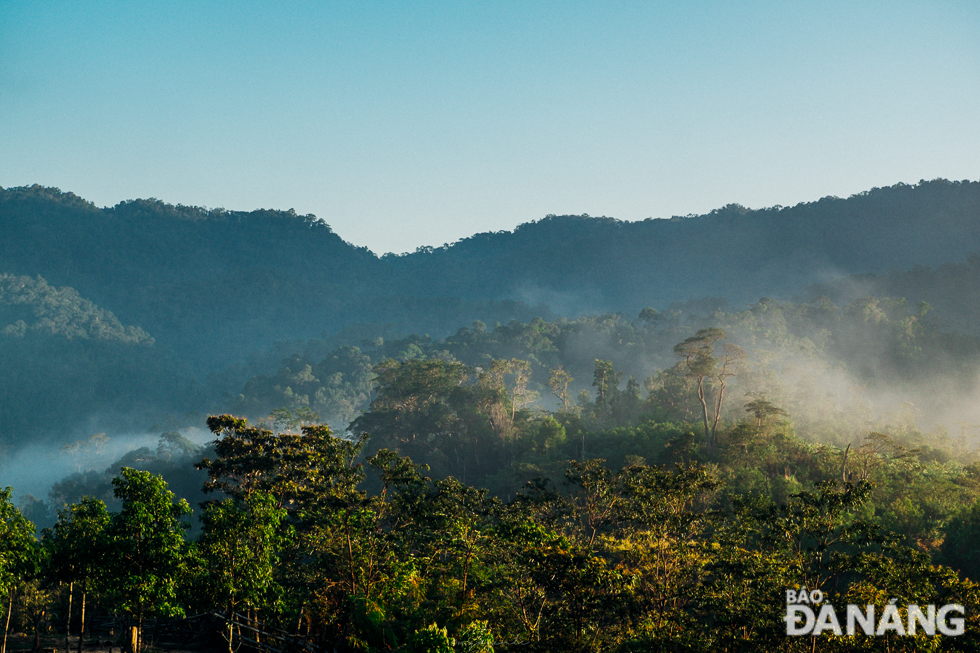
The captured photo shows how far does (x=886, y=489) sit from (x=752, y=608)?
22.9 metres

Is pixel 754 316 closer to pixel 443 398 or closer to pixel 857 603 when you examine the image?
pixel 443 398

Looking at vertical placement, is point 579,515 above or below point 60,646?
above

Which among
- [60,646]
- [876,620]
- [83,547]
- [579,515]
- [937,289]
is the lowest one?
[60,646]

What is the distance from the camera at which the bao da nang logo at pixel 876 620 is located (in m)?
15.7

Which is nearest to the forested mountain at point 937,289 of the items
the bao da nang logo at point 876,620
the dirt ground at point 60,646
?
the bao da nang logo at point 876,620

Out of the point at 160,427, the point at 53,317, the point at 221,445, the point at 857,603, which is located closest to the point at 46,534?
the point at 221,445

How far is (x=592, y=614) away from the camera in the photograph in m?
17.9

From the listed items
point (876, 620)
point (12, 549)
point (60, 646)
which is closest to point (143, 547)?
point (12, 549)

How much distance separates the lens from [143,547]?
53.5 feet

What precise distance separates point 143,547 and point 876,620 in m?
16.6

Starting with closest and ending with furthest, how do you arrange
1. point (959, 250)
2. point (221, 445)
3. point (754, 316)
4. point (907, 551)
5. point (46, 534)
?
point (907, 551) < point (46, 534) < point (221, 445) < point (754, 316) < point (959, 250)

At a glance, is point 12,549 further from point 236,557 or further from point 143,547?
point 236,557

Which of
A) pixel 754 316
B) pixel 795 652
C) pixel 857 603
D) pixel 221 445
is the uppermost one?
pixel 754 316

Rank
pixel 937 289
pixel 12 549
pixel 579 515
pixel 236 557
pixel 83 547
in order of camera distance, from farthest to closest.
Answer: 1. pixel 937 289
2. pixel 579 515
3. pixel 236 557
4. pixel 83 547
5. pixel 12 549
